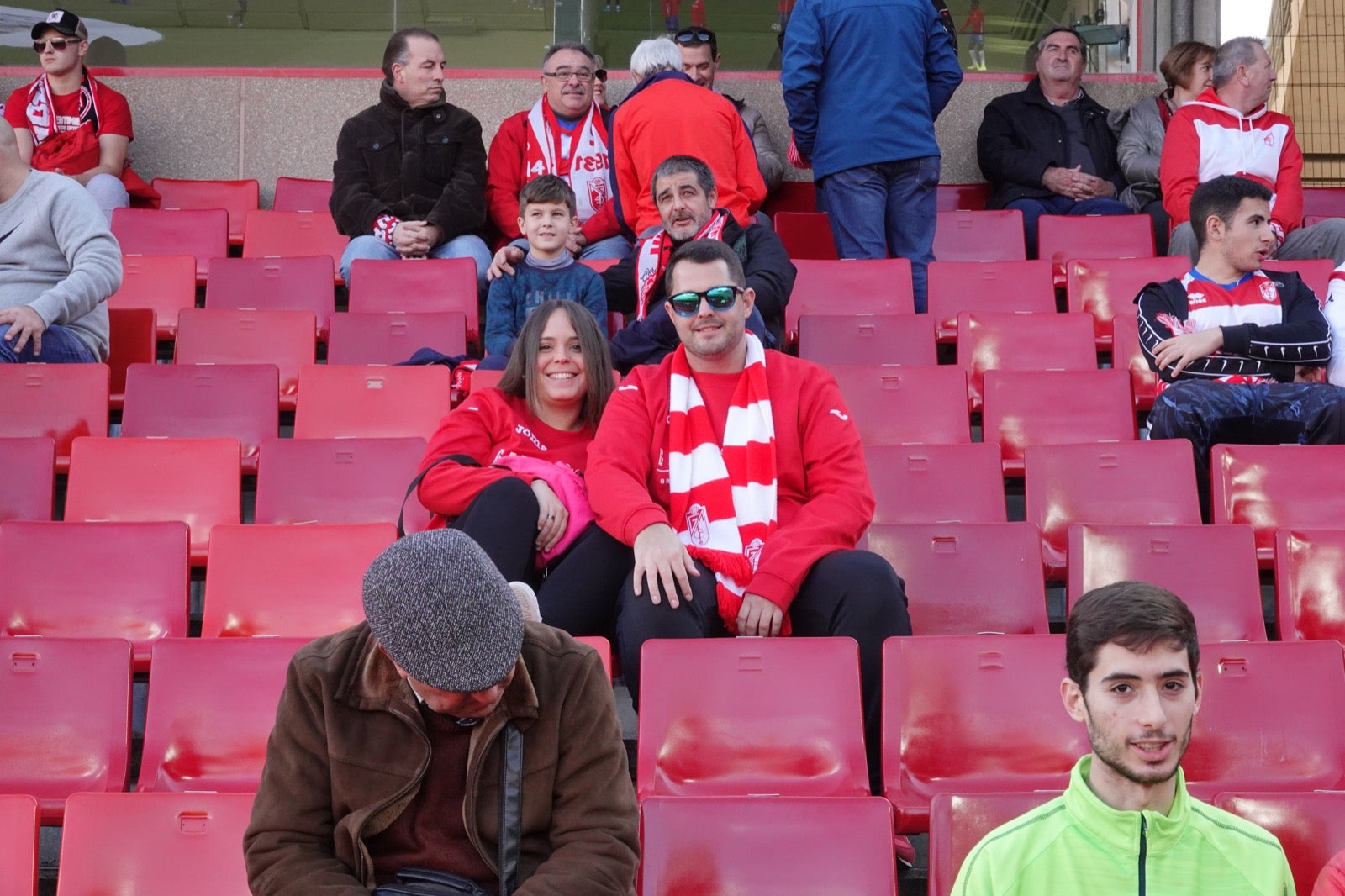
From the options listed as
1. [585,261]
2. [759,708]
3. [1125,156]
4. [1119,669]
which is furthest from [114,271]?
[1125,156]

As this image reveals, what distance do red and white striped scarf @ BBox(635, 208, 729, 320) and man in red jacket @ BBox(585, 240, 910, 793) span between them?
3.22 ft

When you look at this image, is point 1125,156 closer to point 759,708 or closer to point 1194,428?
point 1194,428

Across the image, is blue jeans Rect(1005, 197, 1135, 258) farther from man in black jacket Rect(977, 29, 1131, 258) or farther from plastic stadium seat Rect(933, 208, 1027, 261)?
plastic stadium seat Rect(933, 208, 1027, 261)

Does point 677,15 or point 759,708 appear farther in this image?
point 677,15

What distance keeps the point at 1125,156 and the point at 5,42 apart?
15.8ft

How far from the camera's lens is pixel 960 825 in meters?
2.53

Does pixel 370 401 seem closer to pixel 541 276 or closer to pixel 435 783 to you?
pixel 541 276

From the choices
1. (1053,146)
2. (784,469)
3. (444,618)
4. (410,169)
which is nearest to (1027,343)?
(784,469)

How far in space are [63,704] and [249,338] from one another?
2.04m

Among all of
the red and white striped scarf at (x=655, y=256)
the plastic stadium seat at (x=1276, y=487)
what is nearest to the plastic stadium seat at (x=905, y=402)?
the red and white striped scarf at (x=655, y=256)

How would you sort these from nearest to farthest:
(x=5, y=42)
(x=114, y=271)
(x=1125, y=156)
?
(x=114, y=271) < (x=1125, y=156) < (x=5, y=42)

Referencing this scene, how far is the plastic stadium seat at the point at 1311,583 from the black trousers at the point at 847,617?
95 centimetres

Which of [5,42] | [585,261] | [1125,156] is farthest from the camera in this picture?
[5,42]

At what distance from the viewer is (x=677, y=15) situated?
24.1ft
